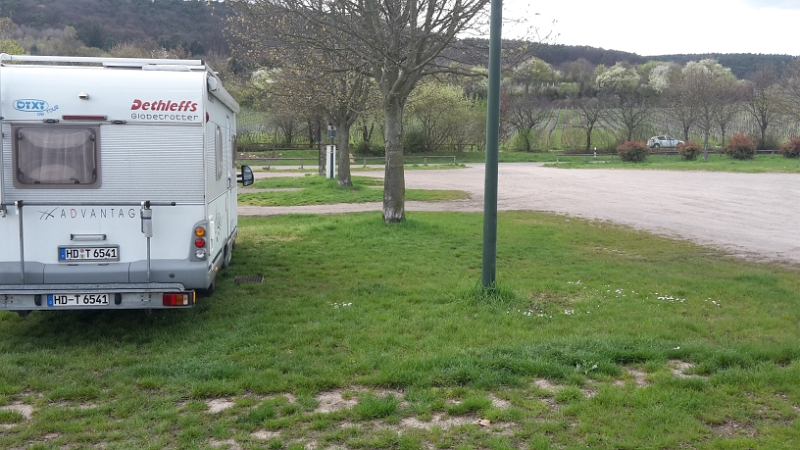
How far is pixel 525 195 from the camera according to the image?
24.5 meters

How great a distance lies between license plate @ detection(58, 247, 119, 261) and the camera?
629cm

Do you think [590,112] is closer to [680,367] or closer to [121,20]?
[121,20]

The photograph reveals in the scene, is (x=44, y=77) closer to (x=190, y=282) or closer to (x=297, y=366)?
(x=190, y=282)

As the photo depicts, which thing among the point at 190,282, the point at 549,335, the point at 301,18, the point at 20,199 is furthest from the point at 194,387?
the point at 301,18

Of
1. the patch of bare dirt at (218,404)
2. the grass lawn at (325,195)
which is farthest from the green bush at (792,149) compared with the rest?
the patch of bare dirt at (218,404)

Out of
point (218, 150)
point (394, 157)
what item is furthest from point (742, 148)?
point (218, 150)

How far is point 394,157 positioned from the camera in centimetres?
1407

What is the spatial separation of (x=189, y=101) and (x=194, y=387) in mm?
2790

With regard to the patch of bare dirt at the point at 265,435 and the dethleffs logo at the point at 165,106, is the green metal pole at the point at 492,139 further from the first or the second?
the patch of bare dirt at the point at 265,435

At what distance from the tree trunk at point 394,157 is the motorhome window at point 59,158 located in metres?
8.00

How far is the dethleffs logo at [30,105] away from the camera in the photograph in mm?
6164

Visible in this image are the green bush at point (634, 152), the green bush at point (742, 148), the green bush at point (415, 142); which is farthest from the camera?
the green bush at point (415, 142)

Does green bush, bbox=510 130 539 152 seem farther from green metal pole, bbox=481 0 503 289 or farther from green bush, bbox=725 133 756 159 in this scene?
green metal pole, bbox=481 0 503 289

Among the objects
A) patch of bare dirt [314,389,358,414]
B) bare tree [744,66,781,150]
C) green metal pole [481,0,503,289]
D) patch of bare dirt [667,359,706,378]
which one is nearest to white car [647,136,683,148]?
bare tree [744,66,781,150]
